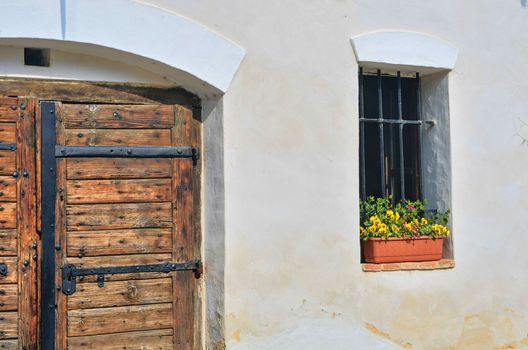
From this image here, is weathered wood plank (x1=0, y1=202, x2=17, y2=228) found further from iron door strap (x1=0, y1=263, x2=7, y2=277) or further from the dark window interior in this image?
the dark window interior

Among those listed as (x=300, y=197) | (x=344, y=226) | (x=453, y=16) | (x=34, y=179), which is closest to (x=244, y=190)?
(x=300, y=197)

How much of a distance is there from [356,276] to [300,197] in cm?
69

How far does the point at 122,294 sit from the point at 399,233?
197 centimetres

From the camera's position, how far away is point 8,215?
447 centimetres

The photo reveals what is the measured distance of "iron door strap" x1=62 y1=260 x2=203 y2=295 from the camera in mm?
4570

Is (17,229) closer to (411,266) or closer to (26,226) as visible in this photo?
(26,226)

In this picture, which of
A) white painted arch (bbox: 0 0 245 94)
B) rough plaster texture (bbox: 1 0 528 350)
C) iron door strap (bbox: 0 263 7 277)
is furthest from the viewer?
rough plaster texture (bbox: 1 0 528 350)

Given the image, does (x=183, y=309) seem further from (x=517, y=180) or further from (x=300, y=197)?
(x=517, y=180)

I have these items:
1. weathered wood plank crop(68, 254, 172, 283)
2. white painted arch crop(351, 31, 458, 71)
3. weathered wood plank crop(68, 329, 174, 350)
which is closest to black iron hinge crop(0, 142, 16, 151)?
weathered wood plank crop(68, 254, 172, 283)

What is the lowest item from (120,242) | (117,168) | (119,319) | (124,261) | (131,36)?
(119,319)

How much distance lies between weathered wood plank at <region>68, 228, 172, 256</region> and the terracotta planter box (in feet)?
4.70

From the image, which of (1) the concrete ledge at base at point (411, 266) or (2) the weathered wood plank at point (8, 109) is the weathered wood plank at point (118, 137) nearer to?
(2) the weathered wood plank at point (8, 109)

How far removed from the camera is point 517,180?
5.62 metres

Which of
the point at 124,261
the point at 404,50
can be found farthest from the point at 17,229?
the point at 404,50
